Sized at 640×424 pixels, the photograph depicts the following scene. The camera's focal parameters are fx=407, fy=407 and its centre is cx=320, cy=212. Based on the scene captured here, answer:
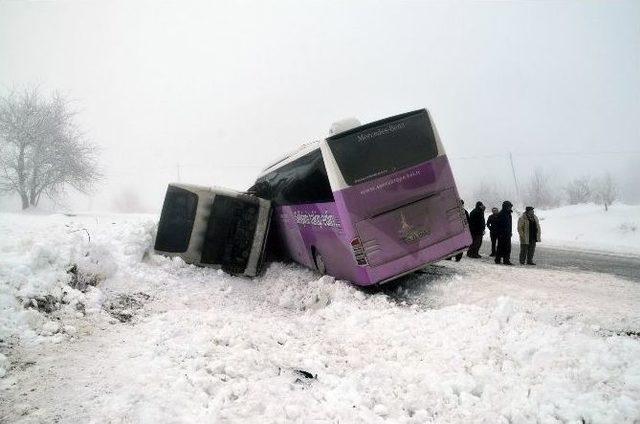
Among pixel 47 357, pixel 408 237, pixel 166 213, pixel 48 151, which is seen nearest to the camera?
pixel 47 357

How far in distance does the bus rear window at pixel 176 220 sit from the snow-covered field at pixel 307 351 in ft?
7.20

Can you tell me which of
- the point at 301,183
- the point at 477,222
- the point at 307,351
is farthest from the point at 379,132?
the point at 477,222

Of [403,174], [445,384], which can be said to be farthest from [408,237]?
[445,384]

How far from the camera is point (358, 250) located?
7.60m

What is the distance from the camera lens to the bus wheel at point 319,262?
31.5ft

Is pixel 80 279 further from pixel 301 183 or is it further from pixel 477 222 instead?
pixel 477 222

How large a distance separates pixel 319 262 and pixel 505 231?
604 cm

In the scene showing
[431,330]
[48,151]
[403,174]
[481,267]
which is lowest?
[481,267]

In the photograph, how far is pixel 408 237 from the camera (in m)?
7.84

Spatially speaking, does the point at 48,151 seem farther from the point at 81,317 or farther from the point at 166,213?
the point at 81,317

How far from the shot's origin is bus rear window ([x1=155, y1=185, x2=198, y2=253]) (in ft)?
34.3

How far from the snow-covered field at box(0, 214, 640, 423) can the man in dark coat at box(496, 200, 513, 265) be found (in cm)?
375

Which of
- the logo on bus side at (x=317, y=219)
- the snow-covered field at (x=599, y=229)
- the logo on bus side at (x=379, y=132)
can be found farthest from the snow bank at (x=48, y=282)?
the snow-covered field at (x=599, y=229)

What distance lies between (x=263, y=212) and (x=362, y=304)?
15.9 ft
